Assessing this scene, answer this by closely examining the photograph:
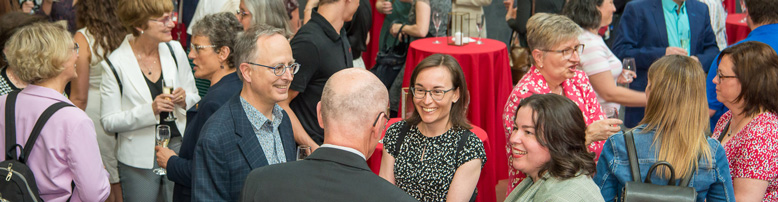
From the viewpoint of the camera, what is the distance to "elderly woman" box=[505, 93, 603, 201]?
7.06 ft

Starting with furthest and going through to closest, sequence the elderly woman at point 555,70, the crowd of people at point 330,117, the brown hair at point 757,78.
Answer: the elderly woman at point 555,70 < the brown hair at point 757,78 < the crowd of people at point 330,117

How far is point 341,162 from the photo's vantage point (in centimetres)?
182

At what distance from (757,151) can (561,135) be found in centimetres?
98

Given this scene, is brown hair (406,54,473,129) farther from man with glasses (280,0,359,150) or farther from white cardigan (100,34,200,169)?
white cardigan (100,34,200,169)

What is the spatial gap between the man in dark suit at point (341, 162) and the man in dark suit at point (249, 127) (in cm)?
47

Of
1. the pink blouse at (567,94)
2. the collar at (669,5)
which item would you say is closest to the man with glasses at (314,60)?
the pink blouse at (567,94)

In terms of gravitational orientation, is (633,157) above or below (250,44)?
below

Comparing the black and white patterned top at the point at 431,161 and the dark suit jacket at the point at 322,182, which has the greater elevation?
the dark suit jacket at the point at 322,182

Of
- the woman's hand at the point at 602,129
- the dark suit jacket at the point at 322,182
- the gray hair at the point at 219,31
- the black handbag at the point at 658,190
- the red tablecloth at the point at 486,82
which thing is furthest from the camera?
the red tablecloth at the point at 486,82

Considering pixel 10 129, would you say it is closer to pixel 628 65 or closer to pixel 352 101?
pixel 352 101

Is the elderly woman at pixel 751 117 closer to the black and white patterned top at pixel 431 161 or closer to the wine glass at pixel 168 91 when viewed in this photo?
the black and white patterned top at pixel 431 161

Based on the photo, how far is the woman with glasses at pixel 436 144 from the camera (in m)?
2.83

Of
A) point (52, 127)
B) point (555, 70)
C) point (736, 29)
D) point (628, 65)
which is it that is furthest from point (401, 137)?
point (736, 29)

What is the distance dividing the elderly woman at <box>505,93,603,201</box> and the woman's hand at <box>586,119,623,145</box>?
0.69 meters
